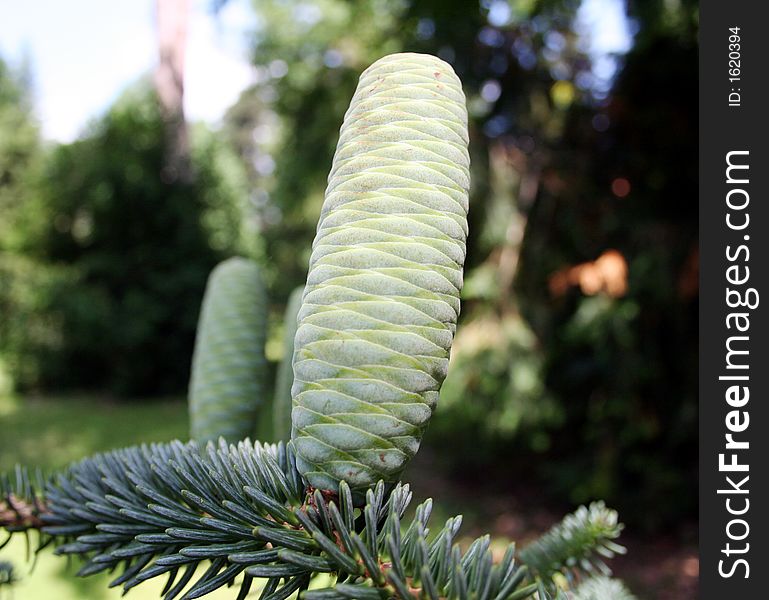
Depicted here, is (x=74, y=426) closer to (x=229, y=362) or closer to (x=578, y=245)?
(x=578, y=245)

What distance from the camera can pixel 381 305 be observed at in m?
0.39

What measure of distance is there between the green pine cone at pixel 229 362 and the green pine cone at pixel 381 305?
20 centimetres

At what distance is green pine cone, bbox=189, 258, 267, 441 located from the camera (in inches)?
23.3

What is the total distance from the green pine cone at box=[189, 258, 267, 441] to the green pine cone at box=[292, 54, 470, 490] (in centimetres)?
20

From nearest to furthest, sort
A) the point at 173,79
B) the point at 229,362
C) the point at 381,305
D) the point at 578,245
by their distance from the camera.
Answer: the point at 381,305 → the point at 229,362 → the point at 578,245 → the point at 173,79

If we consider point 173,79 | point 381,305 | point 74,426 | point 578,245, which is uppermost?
point 173,79

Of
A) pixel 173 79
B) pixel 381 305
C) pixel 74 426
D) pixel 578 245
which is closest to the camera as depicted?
pixel 381 305

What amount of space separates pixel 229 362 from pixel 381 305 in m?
0.28
